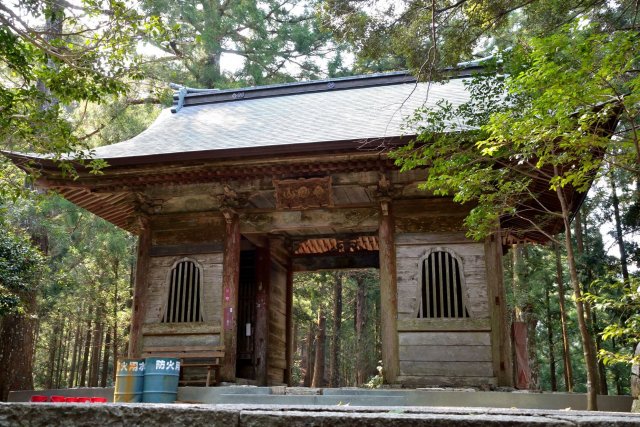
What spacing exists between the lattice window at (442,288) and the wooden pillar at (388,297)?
465 mm

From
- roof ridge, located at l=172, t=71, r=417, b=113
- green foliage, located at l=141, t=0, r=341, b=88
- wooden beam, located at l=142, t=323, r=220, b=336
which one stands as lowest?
wooden beam, located at l=142, t=323, r=220, b=336

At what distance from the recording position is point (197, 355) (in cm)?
955

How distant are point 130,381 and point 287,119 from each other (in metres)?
6.45

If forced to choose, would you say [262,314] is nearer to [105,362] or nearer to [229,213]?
[229,213]

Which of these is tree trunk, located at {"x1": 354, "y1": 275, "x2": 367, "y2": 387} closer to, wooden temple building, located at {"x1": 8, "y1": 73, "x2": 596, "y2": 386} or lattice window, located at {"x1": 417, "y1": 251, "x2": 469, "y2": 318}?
wooden temple building, located at {"x1": 8, "y1": 73, "x2": 596, "y2": 386}

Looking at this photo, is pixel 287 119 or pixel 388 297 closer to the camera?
pixel 388 297

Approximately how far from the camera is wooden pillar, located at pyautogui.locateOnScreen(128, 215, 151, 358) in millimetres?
9930

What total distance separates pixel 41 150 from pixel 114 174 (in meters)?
2.02

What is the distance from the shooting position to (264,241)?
12016 mm

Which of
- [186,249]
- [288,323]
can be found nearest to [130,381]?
[186,249]

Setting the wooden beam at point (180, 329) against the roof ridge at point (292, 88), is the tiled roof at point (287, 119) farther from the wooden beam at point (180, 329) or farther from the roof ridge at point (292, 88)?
the wooden beam at point (180, 329)

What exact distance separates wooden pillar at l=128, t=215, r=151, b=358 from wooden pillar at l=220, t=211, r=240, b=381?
1537 millimetres

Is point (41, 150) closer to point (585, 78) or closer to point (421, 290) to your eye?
point (421, 290)

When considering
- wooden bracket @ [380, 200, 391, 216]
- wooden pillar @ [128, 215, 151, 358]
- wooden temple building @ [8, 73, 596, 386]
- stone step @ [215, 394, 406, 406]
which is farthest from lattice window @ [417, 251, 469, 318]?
wooden pillar @ [128, 215, 151, 358]
